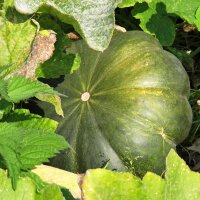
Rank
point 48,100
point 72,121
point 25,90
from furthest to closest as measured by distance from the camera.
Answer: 1. point 72,121
2. point 48,100
3. point 25,90

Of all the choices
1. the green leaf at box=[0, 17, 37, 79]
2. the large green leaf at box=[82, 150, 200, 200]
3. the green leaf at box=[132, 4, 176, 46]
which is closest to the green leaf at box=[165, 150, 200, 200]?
the large green leaf at box=[82, 150, 200, 200]

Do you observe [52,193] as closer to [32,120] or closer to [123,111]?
[32,120]

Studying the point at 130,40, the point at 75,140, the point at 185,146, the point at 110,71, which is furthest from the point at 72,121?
the point at 185,146

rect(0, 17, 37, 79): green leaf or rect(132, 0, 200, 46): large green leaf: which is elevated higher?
rect(0, 17, 37, 79): green leaf

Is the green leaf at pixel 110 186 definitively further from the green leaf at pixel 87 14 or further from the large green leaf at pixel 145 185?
the green leaf at pixel 87 14

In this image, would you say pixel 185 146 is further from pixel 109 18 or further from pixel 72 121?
pixel 109 18

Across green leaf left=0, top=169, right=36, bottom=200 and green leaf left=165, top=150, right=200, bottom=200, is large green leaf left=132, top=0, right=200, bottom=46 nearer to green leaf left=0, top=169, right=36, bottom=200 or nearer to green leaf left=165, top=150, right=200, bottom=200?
green leaf left=165, top=150, right=200, bottom=200

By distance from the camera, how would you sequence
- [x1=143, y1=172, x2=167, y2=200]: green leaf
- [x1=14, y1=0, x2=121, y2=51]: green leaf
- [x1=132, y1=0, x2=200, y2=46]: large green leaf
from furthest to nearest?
[x1=132, y1=0, x2=200, y2=46]: large green leaf
[x1=14, y1=0, x2=121, y2=51]: green leaf
[x1=143, y1=172, x2=167, y2=200]: green leaf

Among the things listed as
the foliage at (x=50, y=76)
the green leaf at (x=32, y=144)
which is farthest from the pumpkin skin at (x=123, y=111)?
the green leaf at (x=32, y=144)
